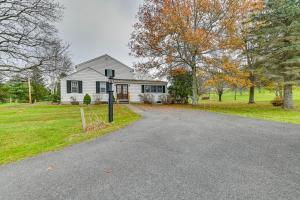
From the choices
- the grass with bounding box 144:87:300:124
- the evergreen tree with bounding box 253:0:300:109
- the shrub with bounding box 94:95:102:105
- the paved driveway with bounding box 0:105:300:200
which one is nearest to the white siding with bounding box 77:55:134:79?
the shrub with bounding box 94:95:102:105

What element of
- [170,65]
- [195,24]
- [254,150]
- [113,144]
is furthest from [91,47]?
[254,150]

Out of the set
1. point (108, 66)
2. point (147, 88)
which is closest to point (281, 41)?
point (147, 88)

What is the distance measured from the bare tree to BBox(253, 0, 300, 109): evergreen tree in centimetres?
1589

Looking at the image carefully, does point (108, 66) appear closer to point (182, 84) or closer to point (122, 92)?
point (122, 92)

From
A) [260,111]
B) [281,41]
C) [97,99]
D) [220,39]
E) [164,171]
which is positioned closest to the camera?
[164,171]

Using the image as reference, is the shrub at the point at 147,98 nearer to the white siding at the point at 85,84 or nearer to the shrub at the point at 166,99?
the shrub at the point at 166,99

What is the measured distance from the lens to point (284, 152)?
4.91 metres

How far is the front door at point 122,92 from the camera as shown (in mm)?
26014

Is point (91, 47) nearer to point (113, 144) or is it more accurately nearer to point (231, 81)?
point (231, 81)

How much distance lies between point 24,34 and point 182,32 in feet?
43.6

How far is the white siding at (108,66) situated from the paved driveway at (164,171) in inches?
935

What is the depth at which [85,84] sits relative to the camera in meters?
24.0

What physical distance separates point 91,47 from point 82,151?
30.1m

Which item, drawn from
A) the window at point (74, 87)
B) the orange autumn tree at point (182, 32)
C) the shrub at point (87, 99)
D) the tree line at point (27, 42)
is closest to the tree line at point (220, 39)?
the orange autumn tree at point (182, 32)
